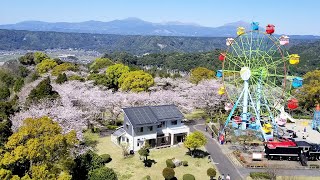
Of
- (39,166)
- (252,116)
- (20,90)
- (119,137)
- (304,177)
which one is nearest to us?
(39,166)

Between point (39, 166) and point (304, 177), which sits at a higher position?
point (39, 166)

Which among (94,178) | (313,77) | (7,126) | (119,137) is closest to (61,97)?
(119,137)

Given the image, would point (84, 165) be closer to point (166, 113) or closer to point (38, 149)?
point (38, 149)

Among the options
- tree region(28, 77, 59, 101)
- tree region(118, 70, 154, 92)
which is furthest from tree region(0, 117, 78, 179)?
tree region(118, 70, 154, 92)

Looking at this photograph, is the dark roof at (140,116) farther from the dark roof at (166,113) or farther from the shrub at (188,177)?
the shrub at (188,177)

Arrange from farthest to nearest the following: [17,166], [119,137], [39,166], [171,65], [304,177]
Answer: [171,65]
[119,137]
[304,177]
[17,166]
[39,166]

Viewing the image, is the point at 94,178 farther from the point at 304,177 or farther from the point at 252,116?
the point at 252,116

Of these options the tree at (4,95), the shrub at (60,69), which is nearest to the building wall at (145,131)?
the tree at (4,95)
